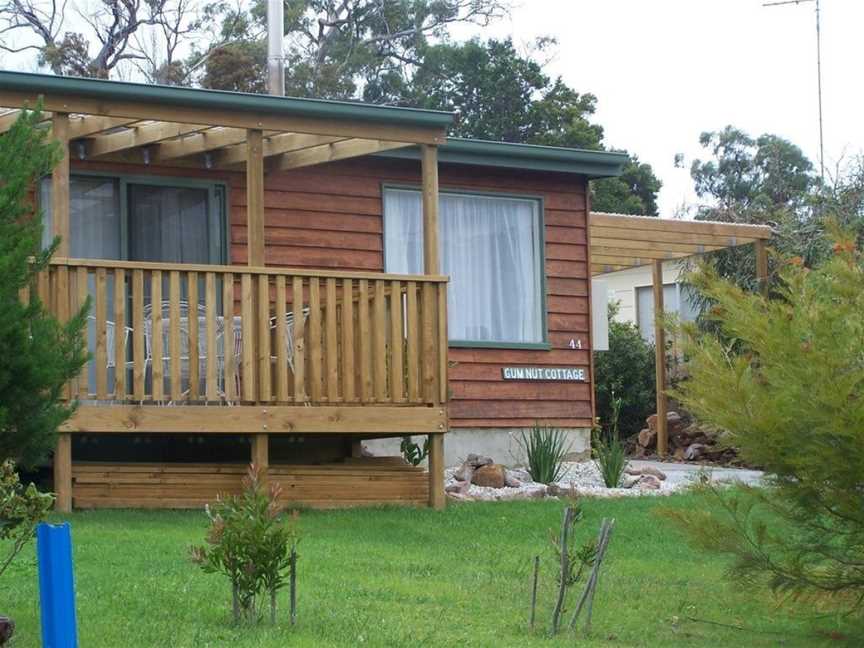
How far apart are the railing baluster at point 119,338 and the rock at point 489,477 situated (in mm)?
3620

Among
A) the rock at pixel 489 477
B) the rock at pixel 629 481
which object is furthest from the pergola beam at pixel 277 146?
the rock at pixel 629 481

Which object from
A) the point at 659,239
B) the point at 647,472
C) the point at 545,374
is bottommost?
the point at 647,472

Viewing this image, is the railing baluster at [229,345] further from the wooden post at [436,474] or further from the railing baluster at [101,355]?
the wooden post at [436,474]

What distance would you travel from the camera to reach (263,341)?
10578 mm

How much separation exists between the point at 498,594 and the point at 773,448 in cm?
166

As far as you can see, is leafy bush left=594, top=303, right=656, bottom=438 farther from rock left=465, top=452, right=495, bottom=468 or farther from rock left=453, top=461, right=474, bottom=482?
rock left=453, top=461, right=474, bottom=482

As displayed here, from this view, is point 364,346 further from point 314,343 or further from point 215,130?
point 215,130

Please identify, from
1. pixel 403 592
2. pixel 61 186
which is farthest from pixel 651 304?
pixel 403 592

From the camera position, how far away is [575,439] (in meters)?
14.6

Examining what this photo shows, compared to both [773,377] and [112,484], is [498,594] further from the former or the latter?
[112,484]

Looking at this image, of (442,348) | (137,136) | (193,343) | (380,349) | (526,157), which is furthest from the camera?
(526,157)

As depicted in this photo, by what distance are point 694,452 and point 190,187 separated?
7908 millimetres

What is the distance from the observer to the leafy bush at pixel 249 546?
5848mm

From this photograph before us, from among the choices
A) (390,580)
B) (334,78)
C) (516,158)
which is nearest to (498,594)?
(390,580)
